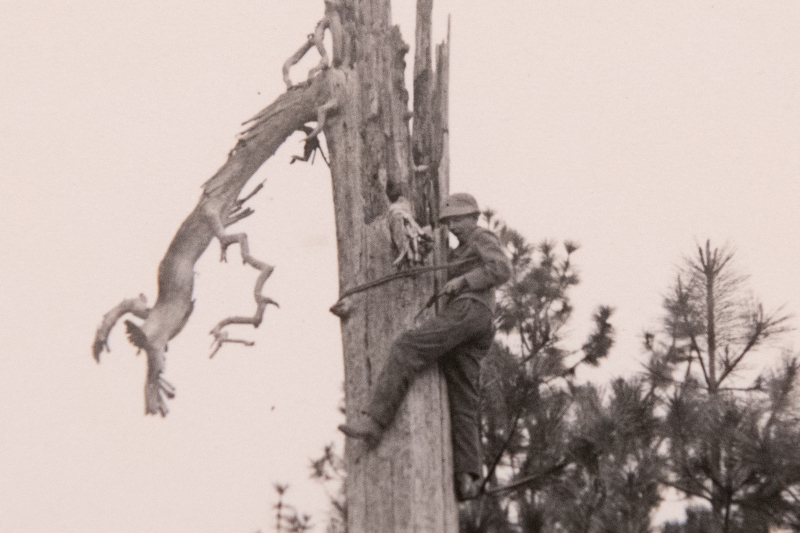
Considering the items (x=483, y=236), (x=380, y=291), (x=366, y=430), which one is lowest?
(x=366, y=430)

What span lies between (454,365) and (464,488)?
642 millimetres

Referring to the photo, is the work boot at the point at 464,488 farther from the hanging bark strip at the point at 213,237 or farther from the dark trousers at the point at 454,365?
the hanging bark strip at the point at 213,237

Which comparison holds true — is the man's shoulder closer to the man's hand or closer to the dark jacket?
the dark jacket

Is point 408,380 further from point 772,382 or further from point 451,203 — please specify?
point 772,382

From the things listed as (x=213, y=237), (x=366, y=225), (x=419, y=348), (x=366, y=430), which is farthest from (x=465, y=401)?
(x=213, y=237)

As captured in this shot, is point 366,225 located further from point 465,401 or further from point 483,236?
point 465,401

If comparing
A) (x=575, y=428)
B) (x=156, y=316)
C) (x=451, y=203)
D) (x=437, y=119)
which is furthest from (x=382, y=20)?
(x=575, y=428)

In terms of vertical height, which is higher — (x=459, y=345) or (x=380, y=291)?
(x=380, y=291)

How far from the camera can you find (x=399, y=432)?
5.69 meters

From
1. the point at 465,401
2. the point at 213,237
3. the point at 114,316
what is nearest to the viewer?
the point at 465,401

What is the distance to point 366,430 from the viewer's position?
5672 mm

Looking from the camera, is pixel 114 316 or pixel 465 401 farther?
pixel 114 316

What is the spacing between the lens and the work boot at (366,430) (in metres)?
5.67

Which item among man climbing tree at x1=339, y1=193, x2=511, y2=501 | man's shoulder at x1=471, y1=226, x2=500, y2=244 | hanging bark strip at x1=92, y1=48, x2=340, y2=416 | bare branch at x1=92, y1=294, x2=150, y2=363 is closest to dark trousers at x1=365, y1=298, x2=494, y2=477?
man climbing tree at x1=339, y1=193, x2=511, y2=501
